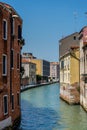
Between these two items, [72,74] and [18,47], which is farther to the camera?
[72,74]

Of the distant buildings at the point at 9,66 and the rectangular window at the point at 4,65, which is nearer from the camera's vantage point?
the distant buildings at the point at 9,66

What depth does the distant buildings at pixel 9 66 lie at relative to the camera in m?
21.0

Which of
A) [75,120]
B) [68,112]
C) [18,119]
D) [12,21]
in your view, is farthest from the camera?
[68,112]

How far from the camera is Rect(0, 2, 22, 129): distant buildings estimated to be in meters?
21.0

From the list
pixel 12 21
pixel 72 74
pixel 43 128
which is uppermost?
pixel 12 21

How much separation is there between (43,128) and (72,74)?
20481 mm

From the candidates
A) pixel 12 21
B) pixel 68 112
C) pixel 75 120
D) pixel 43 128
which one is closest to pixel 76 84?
pixel 68 112

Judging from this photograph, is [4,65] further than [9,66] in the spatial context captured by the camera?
No

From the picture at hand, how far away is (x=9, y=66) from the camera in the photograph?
22531 millimetres

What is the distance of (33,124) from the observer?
28.6 metres

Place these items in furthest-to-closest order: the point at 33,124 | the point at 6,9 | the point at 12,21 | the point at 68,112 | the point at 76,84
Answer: the point at 76,84 → the point at 68,112 → the point at 33,124 → the point at 12,21 → the point at 6,9

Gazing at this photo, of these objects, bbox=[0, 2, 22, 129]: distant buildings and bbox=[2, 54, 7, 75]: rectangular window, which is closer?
bbox=[0, 2, 22, 129]: distant buildings

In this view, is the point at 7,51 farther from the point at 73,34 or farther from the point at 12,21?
the point at 73,34

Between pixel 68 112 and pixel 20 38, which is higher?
pixel 20 38
